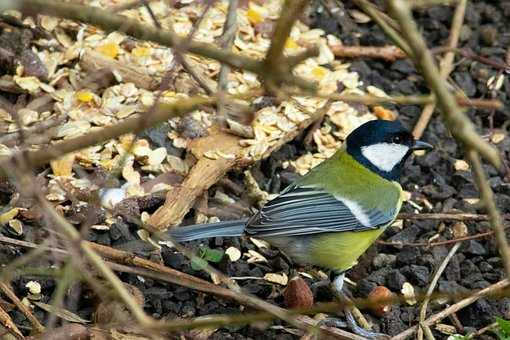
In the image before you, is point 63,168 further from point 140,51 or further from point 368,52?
point 368,52

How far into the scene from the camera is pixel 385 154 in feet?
12.9

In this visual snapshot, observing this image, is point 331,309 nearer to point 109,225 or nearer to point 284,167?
point 109,225

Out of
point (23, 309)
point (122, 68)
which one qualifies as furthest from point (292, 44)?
point (23, 309)

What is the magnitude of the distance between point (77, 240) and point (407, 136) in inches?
83.9

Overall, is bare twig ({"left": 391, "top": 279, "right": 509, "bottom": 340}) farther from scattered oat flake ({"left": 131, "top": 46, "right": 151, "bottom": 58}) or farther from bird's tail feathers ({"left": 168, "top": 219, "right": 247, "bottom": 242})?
scattered oat flake ({"left": 131, "top": 46, "right": 151, "bottom": 58})

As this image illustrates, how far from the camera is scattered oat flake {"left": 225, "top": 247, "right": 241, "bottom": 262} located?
3747mm

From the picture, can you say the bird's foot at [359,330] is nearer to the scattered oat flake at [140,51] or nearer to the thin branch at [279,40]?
the scattered oat flake at [140,51]

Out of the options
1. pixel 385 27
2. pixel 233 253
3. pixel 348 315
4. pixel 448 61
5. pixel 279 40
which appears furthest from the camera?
pixel 448 61

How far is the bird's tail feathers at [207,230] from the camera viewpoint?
11.5ft

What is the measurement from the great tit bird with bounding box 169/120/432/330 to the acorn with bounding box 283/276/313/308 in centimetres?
16

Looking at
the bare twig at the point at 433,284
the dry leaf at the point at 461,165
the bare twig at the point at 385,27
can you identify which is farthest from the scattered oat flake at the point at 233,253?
the bare twig at the point at 385,27

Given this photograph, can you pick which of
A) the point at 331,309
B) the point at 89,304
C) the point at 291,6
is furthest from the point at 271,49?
the point at 89,304

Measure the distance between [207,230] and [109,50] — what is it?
1214mm

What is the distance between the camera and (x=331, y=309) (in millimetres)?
2074
